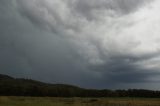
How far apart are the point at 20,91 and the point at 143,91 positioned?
63.8m

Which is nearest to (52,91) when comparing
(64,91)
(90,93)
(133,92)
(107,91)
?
(64,91)

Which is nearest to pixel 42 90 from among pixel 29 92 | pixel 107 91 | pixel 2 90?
pixel 29 92

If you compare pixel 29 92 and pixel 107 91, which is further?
pixel 107 91

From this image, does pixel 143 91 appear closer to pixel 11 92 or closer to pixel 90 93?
pixel 90 93

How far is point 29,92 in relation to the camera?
148 meters

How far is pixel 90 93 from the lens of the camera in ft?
519

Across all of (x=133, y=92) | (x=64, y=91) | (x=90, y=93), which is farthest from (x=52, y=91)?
(x=133, y=92)

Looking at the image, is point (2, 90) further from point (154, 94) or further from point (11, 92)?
point (154, 94)

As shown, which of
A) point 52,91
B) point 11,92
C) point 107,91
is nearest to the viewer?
point 11,92

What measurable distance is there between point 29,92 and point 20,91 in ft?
14.3

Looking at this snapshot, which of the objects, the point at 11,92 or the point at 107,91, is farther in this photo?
the point at 107,91

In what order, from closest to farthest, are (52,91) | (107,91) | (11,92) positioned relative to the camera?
(11,92) → (52,91) → (107,91)

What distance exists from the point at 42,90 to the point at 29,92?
6301 millimetres

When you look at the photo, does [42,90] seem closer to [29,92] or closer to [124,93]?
[29,92]
